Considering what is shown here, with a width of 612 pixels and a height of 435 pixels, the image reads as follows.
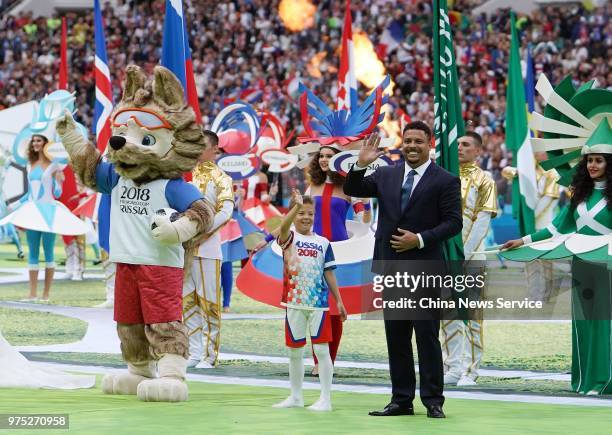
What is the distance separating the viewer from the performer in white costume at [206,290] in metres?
11.2

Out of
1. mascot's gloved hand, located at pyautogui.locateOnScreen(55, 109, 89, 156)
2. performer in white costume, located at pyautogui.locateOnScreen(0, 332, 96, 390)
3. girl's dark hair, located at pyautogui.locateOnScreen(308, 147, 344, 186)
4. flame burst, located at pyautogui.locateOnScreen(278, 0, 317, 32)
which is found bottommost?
performer in white costume, located at pyautogui.locateOnScreen(0, 332, 96, 390)

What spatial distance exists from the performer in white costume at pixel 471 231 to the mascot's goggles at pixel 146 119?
262 cm

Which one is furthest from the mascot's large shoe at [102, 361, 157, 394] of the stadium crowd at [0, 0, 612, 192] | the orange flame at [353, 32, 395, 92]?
the orange flame at [353, 32, 395, 92]

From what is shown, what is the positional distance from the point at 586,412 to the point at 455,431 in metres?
1.32

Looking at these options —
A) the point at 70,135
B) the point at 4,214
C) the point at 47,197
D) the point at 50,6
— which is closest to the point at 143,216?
the point at 70,135

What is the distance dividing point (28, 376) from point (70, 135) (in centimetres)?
170

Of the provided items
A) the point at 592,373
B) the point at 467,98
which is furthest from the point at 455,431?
the point at 467,98

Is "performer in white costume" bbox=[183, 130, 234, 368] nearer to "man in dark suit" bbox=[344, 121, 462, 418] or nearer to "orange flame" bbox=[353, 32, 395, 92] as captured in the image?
"man in dark suit" bbox=[344, 121, 462, 418]

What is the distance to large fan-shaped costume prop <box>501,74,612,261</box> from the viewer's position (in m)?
9.39

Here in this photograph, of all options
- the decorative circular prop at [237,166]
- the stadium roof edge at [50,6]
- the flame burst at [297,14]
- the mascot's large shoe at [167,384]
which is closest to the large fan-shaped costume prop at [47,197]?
the decorative circular prop at [237,166]

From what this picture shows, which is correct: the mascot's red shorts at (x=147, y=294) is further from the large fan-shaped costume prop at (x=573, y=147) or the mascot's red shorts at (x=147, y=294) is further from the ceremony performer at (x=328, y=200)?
the large fan-shaped costume prop at (x=573, y=147)

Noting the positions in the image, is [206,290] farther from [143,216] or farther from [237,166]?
[237,166]

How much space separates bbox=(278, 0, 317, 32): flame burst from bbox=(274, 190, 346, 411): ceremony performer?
88.9ft

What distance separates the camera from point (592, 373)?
949cm
